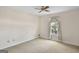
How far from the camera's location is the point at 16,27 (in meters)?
1.21

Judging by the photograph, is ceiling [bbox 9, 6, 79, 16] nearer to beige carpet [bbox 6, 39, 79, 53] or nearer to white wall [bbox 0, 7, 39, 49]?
white wall [bbox 0, 7, 39, 49]

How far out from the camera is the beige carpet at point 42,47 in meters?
1.19

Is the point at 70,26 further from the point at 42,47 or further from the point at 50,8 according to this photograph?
the point at 42,47

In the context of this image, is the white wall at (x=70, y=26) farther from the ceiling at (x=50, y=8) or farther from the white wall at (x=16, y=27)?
the white wall at (x=16, y=27)

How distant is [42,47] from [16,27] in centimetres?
54

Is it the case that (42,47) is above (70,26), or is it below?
below

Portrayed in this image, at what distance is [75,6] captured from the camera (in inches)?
46.0

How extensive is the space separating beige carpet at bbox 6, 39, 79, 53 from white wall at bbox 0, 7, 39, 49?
86mm

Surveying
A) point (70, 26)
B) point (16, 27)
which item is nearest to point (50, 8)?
point (70, 26)

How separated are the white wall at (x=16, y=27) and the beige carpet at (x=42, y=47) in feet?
0.28

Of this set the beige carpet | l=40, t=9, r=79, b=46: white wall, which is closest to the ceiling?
l=40, t=9, r=79, b=46: white wall

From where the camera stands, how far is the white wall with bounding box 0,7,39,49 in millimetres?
1117
